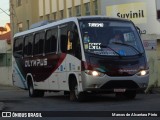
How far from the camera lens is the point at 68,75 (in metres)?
20.0

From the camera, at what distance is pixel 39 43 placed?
2327cm

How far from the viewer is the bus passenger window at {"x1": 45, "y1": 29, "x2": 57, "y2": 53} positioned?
69.6 ft

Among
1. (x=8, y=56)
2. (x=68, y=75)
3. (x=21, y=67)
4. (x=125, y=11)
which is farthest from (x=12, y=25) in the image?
(x=68, y=75)

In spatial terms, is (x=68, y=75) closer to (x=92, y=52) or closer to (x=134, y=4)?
(x=92, y=52)

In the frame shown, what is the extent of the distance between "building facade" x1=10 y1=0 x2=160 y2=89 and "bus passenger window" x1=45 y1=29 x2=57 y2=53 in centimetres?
578

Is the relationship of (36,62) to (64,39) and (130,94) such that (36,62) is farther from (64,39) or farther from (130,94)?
(130,94)

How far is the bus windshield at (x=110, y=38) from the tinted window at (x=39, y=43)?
4252 mm

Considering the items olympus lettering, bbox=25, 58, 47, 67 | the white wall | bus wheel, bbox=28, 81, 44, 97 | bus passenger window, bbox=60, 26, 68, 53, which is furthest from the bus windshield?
the white wall

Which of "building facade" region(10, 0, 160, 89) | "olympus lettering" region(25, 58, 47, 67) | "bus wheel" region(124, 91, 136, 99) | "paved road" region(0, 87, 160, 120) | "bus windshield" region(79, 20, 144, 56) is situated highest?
"building facade" region(10, 0, 160, 89)

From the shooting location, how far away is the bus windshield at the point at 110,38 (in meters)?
18.7

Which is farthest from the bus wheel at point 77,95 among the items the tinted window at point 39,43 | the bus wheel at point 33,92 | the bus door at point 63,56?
the bus wheel at point 33,92

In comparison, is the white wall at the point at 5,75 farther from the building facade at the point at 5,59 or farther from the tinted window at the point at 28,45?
the tinted window at the point at 28,45

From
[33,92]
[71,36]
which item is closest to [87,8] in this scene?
[33,92]

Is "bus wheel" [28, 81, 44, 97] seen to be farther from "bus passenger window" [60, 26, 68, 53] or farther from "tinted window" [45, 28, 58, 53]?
"bus passenger window" [60, 26, 68, 53]
